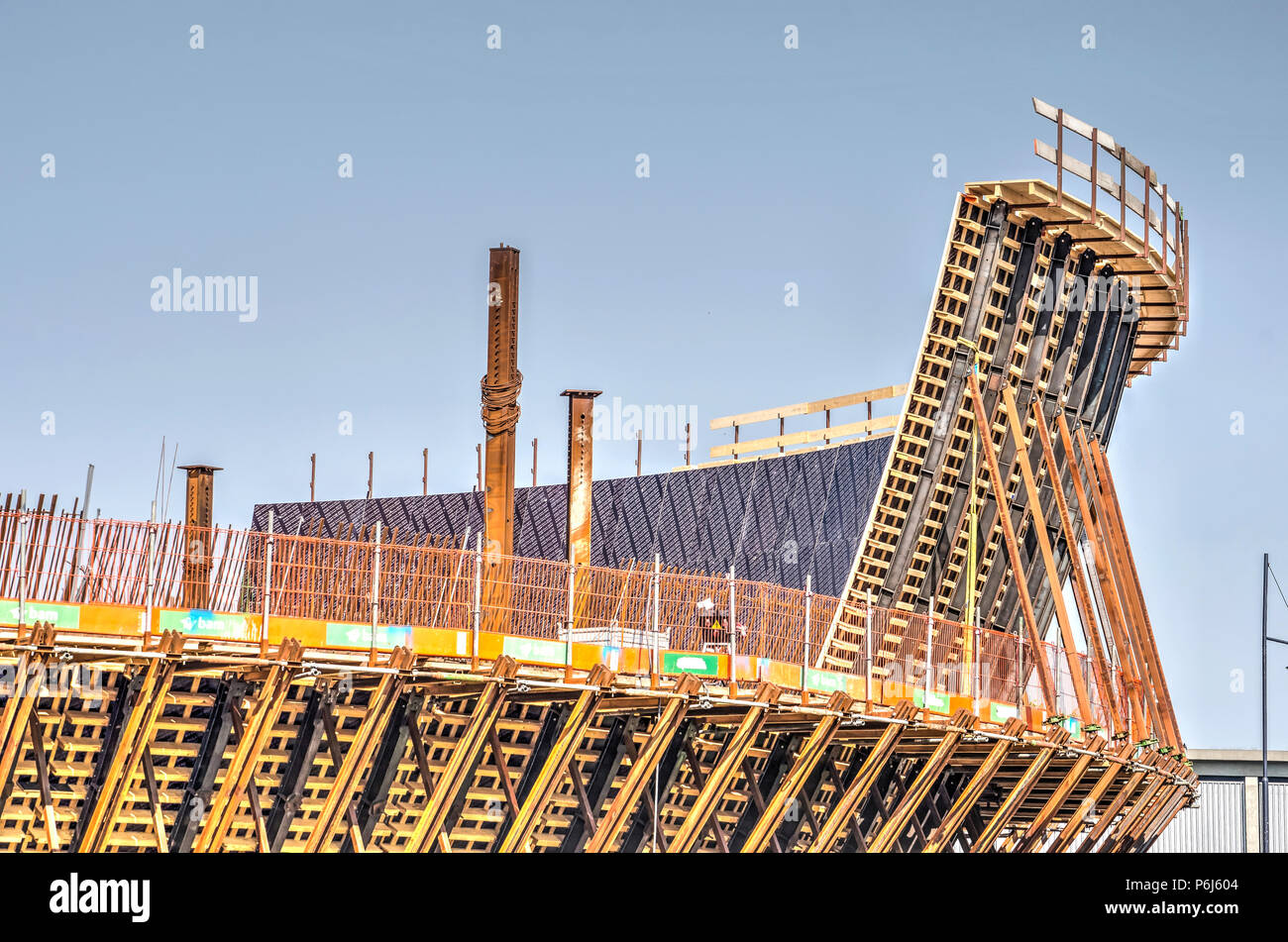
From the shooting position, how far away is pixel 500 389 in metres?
28.3

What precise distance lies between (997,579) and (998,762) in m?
5.69

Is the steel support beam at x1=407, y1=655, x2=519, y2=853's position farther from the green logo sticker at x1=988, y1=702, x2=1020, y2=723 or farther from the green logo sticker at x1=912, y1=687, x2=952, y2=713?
the green logo sticker at x1=988, y1=702, x2=1020, y2=723

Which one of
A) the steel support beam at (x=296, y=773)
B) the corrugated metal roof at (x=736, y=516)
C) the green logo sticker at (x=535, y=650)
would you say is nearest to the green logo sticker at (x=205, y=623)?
the steel support beam at (x=296, y=773)

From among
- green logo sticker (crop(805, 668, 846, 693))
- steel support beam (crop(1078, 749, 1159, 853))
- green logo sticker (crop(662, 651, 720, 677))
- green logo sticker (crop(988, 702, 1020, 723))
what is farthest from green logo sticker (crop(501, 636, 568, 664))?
steel support beam (crop(1078, 749, 1159, 853))

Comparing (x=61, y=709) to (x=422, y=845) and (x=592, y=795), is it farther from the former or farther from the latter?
(x=592, y=795)

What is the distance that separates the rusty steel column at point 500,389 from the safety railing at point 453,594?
3.47 meters

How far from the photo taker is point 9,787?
724 inches

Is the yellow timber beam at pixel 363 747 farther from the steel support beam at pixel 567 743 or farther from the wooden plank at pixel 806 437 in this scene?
the wooden plank at pixel 806 437

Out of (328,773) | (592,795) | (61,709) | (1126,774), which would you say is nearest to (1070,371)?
(1126,774)

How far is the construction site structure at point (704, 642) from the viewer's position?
1844 cm

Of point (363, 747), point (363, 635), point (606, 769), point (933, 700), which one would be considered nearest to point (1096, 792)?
point (933, 700)

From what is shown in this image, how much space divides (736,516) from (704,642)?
13.1m

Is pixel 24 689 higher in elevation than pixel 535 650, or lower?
lower

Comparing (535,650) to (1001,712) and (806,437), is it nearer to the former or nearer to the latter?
(1001,712)
